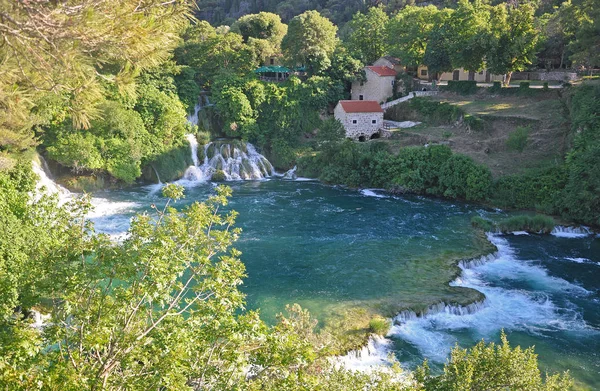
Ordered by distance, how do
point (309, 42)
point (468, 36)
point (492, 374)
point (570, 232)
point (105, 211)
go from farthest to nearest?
point (309, 42), point (468, 36), point (105, 211), point (570, 232), point (492, 374)

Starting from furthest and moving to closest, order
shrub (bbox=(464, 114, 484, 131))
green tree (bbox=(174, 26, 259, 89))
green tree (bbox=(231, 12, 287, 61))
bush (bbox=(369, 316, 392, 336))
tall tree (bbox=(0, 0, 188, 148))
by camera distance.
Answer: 1. green tree (bbox=(231, 12, 287, 61))
2. green tree (bbox=(174, 26, 259, 89))
3. shrub (bbox=(464, 114, 484, 131))
4. bush (bbox=(369, 316, 392, 336))
5. tall tree (bbox=(0, 0, 188, 148))

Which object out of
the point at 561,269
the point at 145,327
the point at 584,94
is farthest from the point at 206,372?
the point at 584,94

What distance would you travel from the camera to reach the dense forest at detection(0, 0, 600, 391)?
826 cm

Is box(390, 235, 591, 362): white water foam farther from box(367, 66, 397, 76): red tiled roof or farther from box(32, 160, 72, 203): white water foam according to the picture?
box(367, 66, 397, 76): red tiled roof

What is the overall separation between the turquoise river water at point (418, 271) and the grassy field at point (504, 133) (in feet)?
19.1

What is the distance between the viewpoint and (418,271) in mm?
24875

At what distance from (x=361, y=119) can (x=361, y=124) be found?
456mm

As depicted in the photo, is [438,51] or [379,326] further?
[438,51]

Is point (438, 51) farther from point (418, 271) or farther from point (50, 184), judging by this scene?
point (50, 184)

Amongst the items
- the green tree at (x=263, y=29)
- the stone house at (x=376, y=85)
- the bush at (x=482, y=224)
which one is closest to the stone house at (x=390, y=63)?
the stone house at (x=376, y=85)

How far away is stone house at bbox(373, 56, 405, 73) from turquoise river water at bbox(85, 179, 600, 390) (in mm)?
23388

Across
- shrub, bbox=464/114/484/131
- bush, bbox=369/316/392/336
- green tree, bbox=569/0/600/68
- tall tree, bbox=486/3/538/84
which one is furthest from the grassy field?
bush, bbox=369/316/392/336

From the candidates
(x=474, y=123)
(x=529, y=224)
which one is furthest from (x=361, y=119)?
Answer: (x=529, y=224)

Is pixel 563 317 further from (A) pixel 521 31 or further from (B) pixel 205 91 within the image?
(B) pixel 205 91
